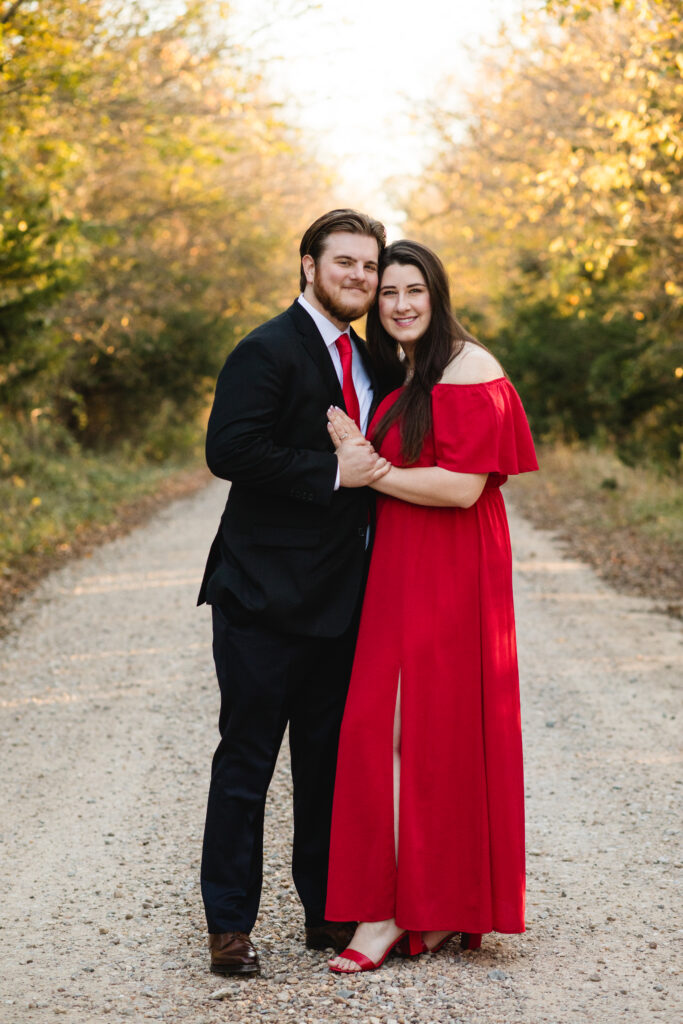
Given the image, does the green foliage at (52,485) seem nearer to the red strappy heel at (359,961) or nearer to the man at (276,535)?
the man at (276,535)

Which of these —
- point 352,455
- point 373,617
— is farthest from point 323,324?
point 373,617

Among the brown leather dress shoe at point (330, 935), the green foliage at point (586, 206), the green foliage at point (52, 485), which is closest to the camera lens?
the brown leather dress shoe at point (330, 935)

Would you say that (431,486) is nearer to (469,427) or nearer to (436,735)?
(469,427)

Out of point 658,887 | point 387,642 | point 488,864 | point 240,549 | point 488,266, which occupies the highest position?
point 488,266

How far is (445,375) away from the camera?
3484 millimetres

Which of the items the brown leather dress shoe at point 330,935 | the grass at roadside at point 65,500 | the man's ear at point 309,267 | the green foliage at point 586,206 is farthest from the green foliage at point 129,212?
the brown leather dress shoe at point 330,935

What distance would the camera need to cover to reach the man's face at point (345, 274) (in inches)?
135

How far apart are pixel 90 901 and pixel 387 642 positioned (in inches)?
61.1

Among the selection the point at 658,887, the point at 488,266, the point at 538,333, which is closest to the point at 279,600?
the point at 658,887

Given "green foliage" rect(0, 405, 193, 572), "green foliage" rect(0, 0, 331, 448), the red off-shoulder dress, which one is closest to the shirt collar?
the red off-shoulder dress

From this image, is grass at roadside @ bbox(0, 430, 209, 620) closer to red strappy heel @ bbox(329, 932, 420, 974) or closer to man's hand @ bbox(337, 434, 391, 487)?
red strappy heel @ bbox(329, 932, 420, 974)

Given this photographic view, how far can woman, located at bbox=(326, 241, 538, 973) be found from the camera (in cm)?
342

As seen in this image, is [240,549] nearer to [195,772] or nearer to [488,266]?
[195,772]

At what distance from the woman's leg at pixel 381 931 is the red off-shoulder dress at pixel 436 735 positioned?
0.02 metres
